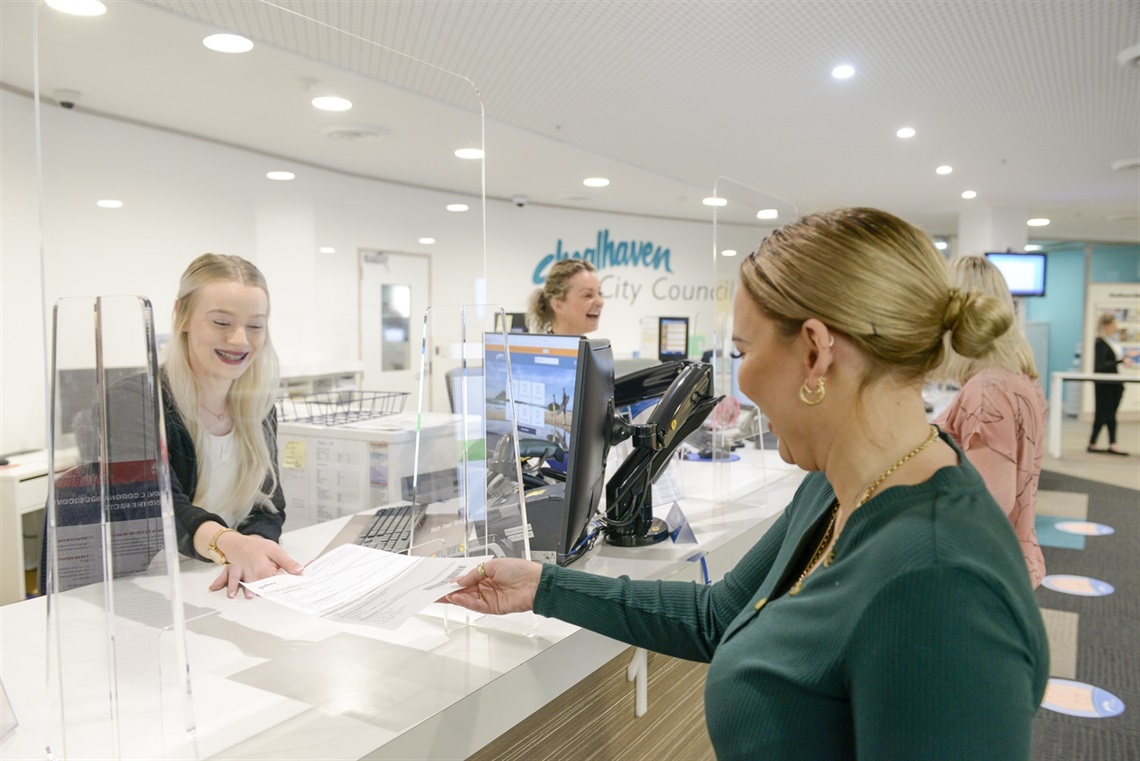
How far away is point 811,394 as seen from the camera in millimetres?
969

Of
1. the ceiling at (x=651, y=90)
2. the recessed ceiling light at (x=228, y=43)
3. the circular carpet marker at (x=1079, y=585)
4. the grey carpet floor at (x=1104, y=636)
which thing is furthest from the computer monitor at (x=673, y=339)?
the recessed ceiling light at (x=228, y=43)

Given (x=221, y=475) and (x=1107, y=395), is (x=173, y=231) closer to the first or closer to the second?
(x=221, y=475)

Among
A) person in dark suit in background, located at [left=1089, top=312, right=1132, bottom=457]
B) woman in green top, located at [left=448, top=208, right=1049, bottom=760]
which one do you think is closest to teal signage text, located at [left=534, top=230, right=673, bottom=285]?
person in dark suit in background, located at [left=1089, top=312, right=1132, bottom=457]

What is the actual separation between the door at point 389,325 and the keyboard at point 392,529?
0.26 metres

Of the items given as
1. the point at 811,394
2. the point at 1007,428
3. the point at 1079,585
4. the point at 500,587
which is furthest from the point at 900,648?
the point at 1079,585

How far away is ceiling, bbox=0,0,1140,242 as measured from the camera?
1.35 m

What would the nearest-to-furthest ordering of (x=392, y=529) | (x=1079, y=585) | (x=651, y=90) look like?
(x=392, y=529)
(x=651, y=90)
(x=1079, y=585)

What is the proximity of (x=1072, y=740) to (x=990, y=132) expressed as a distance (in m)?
4.22

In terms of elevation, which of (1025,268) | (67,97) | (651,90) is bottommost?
(67,97)

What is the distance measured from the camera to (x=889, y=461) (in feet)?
3.03

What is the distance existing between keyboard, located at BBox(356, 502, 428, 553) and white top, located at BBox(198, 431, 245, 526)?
10.0 inches

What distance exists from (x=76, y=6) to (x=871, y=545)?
4.12 feet

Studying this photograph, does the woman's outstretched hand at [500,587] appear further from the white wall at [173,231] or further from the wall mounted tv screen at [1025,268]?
the wall mounted tv screen at [1025,268]

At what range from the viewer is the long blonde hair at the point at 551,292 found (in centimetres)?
347
